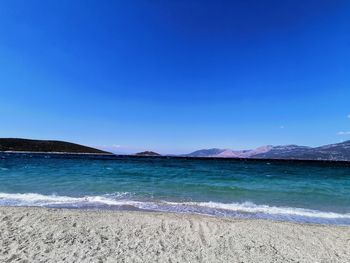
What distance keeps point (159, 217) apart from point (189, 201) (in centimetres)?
443

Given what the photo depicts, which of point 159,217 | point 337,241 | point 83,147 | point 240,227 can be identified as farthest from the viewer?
→ point 83,147

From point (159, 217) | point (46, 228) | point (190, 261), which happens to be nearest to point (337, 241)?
point (190, 261)

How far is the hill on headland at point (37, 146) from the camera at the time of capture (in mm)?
135750

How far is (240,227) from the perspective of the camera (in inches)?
340

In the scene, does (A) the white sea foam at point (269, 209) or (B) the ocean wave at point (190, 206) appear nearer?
(B) the ocean wave at point (190, 206)

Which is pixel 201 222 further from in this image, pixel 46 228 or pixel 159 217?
pixel 46 228

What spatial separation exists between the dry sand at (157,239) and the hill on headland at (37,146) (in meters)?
143

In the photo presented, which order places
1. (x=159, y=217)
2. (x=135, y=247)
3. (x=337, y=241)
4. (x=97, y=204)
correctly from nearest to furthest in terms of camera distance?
(x=135, y=247) → (x=337, y=241) → (x=159, y=217) → (x=97, y=204)

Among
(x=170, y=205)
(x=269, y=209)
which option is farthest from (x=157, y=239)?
(x=269, y=209)

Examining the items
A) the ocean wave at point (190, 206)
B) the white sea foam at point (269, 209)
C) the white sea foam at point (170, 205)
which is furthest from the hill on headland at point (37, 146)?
the white sea foam at point (269, 209)

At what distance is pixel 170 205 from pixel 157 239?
547cm

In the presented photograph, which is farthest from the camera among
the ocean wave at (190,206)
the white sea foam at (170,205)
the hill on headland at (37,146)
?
the hill on headland at (37,146)

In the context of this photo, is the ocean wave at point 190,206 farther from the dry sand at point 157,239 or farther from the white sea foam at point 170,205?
the dry sand at point 157,239

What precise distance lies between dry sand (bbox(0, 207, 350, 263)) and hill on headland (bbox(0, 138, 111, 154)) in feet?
470
